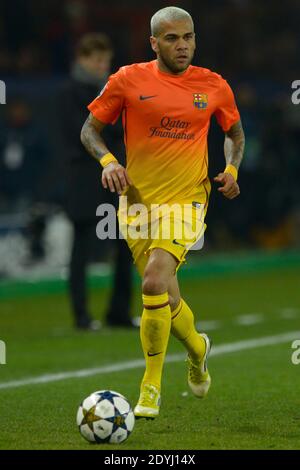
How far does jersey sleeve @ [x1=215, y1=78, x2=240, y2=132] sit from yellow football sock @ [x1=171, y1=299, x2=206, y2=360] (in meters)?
1.02

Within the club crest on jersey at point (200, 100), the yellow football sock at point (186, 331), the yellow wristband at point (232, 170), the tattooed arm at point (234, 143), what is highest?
the club crest on jersey at point (200, 100)

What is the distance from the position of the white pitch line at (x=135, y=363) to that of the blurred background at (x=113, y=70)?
5107 mm

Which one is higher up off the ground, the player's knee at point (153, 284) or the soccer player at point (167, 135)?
the soccer player at point (167, 135)

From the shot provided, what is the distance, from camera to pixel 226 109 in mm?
7320

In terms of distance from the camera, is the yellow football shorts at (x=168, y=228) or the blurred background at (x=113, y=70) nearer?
the yellow football shorts at (x=168, y=228)

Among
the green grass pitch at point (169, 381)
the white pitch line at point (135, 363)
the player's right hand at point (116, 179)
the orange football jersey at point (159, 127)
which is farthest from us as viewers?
the white pitch line at point (135, 363)

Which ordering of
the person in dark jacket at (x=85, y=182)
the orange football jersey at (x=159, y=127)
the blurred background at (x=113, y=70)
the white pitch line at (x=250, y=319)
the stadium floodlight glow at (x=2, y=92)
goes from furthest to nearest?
the blurred background at (x=113, y=70)
the stadium floodlight glow at (x=2, y=92)
the white pitch line at (x=250, y=319)
the person in dark jacket at (x=85, y=182)
the orange football jersey at (x=159, y=127)

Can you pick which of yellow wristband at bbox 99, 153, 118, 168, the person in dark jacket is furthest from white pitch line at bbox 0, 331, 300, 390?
yellow wristband at bbox 99, 153, 118, 168

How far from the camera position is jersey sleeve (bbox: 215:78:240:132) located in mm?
7289

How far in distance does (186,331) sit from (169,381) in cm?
126

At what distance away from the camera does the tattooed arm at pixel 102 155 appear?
6719mm

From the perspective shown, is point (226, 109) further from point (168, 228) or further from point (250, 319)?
point (250, 319)

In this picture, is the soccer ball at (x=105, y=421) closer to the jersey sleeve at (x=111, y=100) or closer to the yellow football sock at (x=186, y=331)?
the yellow football sock at (x=186, y=331)

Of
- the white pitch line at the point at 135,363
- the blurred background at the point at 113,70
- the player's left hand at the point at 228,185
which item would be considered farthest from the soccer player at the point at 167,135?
the blurred background at the point at 113,70
